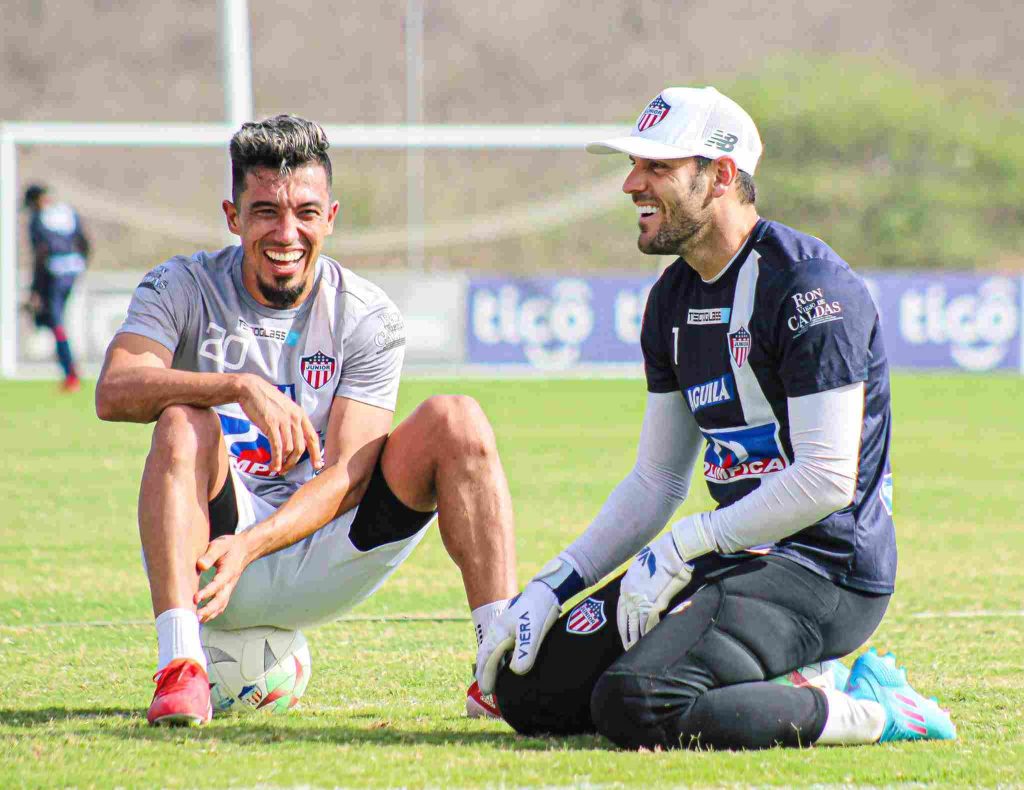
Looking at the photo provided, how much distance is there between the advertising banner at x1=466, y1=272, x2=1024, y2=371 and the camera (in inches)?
866

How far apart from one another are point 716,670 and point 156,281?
190cm

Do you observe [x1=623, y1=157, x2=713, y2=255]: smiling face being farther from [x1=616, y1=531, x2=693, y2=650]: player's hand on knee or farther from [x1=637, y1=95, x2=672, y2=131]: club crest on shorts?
[x1=616, y1=531, x2=693, y2=650]: player's hand on knee

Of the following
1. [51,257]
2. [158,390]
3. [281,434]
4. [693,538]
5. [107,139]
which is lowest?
[693,538]

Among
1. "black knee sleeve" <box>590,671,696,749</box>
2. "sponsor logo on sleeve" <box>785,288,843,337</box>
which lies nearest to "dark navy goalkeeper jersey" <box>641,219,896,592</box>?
"sponsor logo on sleeve" <box>785,288,843,337</box>

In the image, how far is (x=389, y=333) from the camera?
488 cm

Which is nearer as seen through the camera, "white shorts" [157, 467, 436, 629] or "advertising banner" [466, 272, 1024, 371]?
"white shorts" [157, 467, 436, 629]

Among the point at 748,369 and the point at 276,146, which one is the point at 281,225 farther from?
the point at 748,369

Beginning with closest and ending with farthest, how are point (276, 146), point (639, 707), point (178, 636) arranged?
point (639, 707) < point (178, 636) < point (276, 146)

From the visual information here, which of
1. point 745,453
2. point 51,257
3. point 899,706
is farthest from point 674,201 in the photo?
point 51,257

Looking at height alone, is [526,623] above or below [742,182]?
below

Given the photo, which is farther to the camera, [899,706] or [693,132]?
[693,132]

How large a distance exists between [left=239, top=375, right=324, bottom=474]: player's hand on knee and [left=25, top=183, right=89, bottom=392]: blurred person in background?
1484 centimetres

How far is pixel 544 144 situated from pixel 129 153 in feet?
153

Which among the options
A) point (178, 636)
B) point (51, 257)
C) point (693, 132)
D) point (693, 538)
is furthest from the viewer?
point (51, 257)
